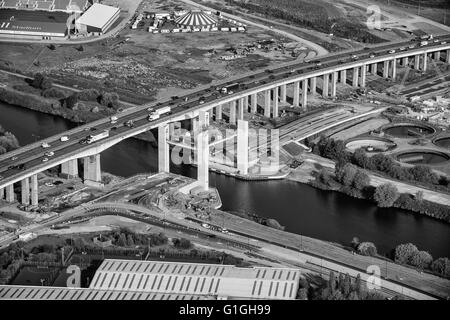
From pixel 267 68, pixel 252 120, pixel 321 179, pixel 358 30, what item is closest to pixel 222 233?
pixel 321 179

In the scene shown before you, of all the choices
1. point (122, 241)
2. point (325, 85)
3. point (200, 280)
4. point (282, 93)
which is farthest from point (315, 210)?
point (325, 85)

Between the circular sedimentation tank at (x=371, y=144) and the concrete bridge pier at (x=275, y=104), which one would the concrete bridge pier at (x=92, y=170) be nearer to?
the circular sedimentation tank at (x=371, y=144)

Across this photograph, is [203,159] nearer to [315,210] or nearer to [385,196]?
[315,210]

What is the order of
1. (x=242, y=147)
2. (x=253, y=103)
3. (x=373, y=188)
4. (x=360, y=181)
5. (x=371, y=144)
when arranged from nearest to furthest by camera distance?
(x=373, y=188)
(x=360, y=181)
(x=242, y=147)
(x=371, y=144)
(x=253, y=103)

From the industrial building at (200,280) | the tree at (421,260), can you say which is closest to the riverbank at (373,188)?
the tree at (421,260)

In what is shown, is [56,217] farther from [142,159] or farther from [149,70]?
[149,70]
